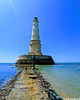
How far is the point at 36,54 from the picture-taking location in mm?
37031

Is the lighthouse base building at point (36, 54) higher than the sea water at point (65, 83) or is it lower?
higher

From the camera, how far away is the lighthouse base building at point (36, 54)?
33.7m

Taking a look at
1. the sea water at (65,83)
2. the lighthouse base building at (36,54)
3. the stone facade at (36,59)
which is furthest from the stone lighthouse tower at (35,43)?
the sea water at (65,83)

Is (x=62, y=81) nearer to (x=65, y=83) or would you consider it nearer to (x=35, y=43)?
(x=65, y=83)

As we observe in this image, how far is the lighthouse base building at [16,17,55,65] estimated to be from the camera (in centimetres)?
3372

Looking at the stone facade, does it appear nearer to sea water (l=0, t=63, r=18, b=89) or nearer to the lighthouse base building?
the lighthouse base building

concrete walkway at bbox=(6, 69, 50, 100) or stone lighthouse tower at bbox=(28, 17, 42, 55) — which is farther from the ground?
stone lighthouse tower at bbox=(28, 17, 42, 55)

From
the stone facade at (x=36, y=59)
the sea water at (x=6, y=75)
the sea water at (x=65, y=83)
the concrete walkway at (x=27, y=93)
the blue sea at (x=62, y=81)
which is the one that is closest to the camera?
the concrete walkway at (x=27, y=93)

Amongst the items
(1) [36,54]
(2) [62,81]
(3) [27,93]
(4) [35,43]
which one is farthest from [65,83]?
(4) [35,43]

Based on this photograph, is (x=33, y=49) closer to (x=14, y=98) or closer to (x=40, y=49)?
(x=40, y=49)

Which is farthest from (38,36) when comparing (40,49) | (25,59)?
(25,59)

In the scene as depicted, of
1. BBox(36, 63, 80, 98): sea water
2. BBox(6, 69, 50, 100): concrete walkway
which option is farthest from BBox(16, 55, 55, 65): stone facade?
BBox(6, 69, 50, 100): concrete walkway

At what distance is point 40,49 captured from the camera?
39.4 metres

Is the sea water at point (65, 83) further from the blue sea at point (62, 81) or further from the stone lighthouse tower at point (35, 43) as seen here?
the stone lighthouse tower at point (35, 43)
